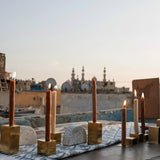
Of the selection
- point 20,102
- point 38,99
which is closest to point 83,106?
point 38,99

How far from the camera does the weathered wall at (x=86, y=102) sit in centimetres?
2626

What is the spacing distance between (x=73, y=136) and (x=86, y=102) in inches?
974

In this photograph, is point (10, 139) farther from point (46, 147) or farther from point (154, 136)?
point (154, 136)

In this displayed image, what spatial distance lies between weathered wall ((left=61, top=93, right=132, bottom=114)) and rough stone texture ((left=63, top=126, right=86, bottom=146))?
78.3 feet

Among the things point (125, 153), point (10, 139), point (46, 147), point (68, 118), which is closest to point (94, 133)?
point (125, 153)

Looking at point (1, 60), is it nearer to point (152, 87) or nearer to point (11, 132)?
point (152, 87)

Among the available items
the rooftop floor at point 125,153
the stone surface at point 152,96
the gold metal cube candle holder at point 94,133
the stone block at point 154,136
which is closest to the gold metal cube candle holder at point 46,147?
the rooftop floor at point 125,153

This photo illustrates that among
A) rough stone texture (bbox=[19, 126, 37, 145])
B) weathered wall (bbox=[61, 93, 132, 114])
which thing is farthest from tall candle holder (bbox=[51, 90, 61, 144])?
weathered wall (bbox=[61, 93, 132, 114])

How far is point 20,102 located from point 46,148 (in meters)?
23.8

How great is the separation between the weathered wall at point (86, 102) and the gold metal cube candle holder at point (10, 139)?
80.0 ft

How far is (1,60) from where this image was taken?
1917cm

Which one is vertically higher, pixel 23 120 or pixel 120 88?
pixel 120 88

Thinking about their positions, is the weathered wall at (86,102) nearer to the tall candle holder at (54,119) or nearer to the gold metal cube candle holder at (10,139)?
the tall candle holder at (54,119)

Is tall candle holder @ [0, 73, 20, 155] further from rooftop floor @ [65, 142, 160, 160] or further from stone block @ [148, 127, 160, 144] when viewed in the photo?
stone block @ [148, 127, 160, 144]
